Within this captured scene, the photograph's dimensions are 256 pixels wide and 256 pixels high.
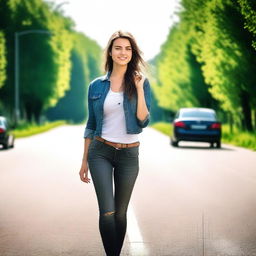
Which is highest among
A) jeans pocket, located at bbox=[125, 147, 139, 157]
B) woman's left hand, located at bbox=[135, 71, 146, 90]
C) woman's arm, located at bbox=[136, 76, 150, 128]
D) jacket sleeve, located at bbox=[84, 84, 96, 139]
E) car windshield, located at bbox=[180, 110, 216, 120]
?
woman's left hand, located at bbox=[135, 71, 146, 90]

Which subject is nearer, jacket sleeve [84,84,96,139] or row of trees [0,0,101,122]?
jacket sleeve [84,84,96,139]

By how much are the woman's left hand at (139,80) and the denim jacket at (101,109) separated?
0.14 feet

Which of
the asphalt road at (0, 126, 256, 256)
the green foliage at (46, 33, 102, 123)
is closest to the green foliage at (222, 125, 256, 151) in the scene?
the asphalt road at (0, 126, 256, 256)

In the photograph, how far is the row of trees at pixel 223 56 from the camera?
75.0 feet

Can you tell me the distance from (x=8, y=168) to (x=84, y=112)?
77504mm

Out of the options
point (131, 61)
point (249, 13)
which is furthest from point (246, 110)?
point (131, 61)

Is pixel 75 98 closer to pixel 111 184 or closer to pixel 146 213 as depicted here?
pixel 146 213

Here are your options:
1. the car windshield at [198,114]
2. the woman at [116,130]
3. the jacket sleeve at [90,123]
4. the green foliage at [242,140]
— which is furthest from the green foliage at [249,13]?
the jacket sleeve at [90,123]

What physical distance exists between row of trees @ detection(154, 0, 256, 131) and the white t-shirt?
427 inches

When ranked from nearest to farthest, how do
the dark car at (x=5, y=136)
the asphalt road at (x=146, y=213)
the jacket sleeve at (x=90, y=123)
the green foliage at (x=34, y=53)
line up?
the jacket sleeve at (x=90, y=123) → the asphalt road at (x=146, y=213) → the dark car at (x=5, y=136) → the green foliage at (x=34, y=53)

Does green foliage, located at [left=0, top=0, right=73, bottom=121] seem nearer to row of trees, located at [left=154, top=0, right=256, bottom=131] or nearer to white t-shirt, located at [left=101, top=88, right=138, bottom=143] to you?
row of trees, located at [left=154, top=0, right=256, bottom=131]

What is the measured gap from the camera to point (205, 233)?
672 cm

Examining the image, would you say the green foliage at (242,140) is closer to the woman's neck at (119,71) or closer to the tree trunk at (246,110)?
the tree trunk at (246,110)

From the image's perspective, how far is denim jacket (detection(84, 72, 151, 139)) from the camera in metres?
4.81
